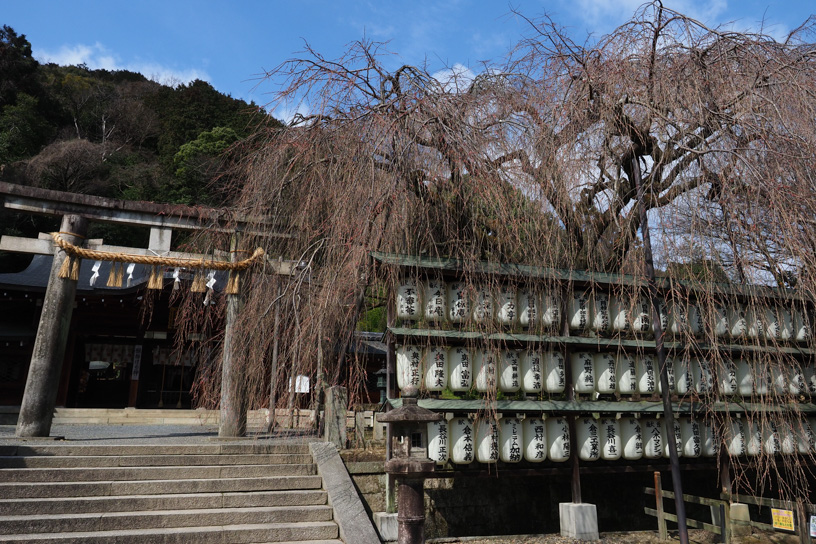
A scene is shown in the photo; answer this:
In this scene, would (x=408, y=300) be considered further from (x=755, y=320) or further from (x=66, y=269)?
(x=66, y=269)

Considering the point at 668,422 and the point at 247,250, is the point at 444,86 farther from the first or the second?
the point at 668,422

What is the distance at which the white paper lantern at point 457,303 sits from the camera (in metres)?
6.62

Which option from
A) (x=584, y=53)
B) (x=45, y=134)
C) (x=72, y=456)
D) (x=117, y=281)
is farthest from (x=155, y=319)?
(x=45, y=134)

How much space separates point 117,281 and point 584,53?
8.27 meters

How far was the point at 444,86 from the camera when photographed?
6.73 m

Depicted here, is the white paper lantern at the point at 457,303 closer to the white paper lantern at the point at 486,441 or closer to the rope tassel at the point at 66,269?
the white paper lantern at the point at 486,441

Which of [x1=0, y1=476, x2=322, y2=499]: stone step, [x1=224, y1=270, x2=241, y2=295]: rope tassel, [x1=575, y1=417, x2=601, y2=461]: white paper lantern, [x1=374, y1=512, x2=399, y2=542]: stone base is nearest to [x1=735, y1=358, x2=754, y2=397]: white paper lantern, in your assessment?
[x1=575, y1=417, x2=601, y2=461]: white paper lantern

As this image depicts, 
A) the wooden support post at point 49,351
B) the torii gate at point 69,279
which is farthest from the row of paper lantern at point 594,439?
the wooden support post at point 49,351

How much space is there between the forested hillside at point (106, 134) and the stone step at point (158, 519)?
716 inches

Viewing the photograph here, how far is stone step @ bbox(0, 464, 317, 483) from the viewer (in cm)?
609

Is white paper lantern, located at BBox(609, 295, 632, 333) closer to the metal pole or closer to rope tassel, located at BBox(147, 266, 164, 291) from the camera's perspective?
the metal pole

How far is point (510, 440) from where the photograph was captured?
664 centimetres

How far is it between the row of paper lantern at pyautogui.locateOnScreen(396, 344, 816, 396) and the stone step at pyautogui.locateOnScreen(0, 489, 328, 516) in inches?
72.6

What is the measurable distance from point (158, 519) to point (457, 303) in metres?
4.04
